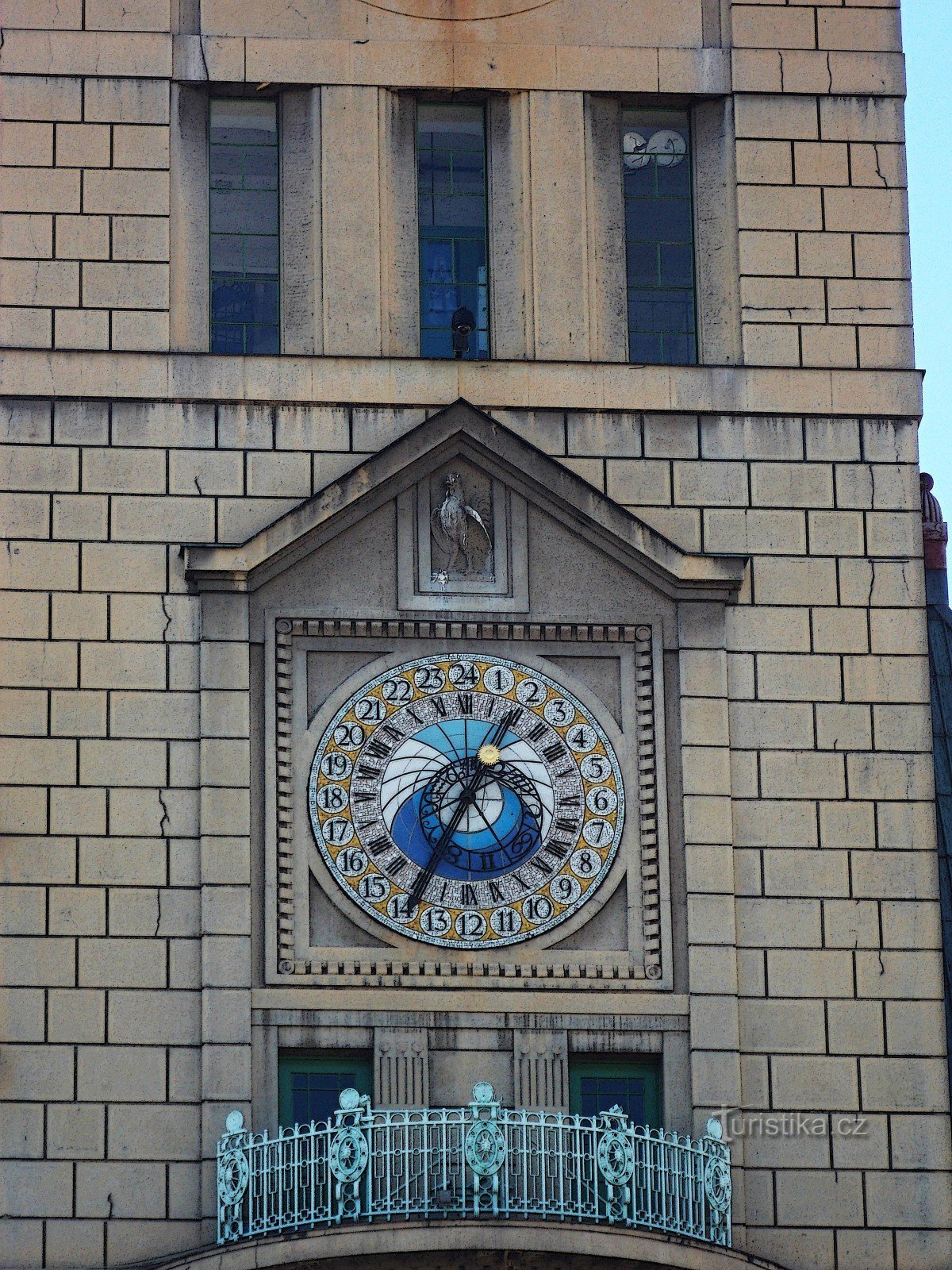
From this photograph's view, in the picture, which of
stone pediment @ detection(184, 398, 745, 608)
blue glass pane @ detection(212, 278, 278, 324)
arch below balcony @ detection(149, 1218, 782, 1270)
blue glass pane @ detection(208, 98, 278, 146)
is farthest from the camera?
blue glass pane @ detection(208, 98, 278, 146)

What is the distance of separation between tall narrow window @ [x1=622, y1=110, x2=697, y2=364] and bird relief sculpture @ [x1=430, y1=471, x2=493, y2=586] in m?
1.95

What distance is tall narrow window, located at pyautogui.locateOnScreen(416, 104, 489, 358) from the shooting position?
2858cm

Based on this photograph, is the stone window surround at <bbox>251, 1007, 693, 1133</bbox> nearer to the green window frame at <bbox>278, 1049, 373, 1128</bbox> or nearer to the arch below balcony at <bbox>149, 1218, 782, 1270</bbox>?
the green window frame at <bbox>278, 1049, 373, 1128</bbox>

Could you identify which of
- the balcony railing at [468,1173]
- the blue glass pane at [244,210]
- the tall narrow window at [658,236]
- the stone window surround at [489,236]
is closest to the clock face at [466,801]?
the balcony railing at [468,1173]

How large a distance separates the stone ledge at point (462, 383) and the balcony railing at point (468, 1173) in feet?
17.7

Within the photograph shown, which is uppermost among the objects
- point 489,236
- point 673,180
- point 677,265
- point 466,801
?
point 673,180

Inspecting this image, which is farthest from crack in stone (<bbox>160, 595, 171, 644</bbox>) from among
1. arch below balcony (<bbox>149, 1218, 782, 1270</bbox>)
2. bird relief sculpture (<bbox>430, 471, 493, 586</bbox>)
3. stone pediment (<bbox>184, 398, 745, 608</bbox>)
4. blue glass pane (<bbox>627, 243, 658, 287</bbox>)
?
arch below balcony (<bbox>149, 1218, 782, 1270</bbox>)

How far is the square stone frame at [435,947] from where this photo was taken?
2661cm

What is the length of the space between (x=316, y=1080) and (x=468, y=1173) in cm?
143

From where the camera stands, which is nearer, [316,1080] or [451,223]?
[316,1080]

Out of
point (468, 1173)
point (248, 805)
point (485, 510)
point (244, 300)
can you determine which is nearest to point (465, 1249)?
point (468, 1173)

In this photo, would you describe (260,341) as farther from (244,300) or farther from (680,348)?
(680,348)

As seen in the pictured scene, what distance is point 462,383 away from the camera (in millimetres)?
28094

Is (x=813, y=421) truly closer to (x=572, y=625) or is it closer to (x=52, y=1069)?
(x=572, y=625)
